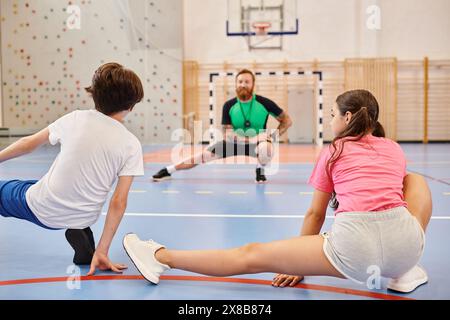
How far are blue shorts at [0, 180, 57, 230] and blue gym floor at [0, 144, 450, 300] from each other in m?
0.24

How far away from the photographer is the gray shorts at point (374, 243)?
166 cm

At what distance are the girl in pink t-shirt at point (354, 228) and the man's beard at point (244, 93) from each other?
11.4ft

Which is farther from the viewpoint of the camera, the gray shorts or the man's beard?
the man's beard

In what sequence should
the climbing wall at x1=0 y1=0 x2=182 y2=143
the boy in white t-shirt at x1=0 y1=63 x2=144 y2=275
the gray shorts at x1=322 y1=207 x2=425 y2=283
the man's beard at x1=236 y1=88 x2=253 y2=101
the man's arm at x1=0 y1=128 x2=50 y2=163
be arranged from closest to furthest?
1. the gray shorts at x1=322 y1=207 x2=425 y2=283
2. the boy in white t-shirt at x1=0 y1=63 x2=144 y2=275
3. the man's arm at x1=0 y1=128 x2=50 y2=163
4. the man's beard at x1=236 y1=88 x2=253 y2=101
5. the climbing wall at x1=0 y1=0 x2=182 y2=143

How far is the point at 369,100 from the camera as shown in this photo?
1.83 meters

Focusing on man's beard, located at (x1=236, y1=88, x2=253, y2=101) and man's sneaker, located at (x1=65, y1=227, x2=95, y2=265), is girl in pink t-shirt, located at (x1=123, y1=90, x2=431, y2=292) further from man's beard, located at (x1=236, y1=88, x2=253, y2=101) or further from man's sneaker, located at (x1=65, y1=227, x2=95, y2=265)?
man's beard, located at (x1=236, y1=88, x2=253, y2=101)

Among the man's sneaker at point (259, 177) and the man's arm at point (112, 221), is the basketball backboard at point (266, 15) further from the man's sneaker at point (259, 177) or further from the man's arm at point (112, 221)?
the man's arm at point (112, 221)

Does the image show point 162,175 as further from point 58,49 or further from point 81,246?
point 58,49

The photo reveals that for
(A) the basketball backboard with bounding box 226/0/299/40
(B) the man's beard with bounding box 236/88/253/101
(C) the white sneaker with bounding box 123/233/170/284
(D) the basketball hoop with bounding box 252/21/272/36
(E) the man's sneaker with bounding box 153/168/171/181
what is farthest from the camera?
(A) the basketball backboard with bounding box 226/0/299/40

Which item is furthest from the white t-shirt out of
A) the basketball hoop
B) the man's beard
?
the basketball hoop

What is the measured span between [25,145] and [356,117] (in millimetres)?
1414

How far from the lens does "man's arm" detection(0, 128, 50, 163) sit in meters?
2.16

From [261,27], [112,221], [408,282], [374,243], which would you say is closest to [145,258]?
[112,221]

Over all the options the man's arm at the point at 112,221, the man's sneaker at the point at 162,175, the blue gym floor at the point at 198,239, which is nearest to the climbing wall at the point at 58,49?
the man's sneaker at the point at 162,175
